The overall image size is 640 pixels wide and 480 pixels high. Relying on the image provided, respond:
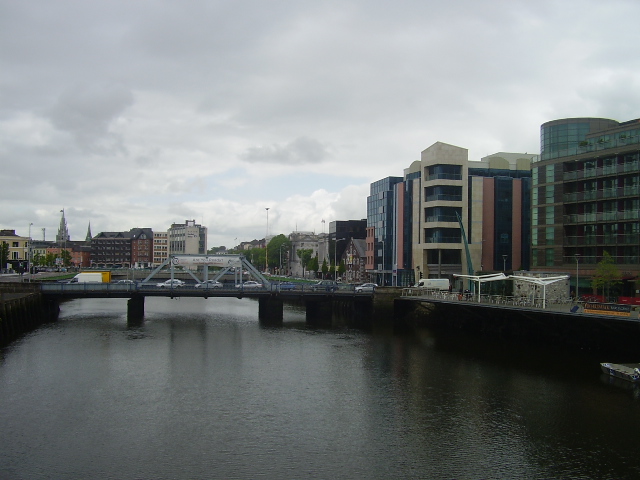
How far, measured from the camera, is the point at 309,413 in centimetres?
3344

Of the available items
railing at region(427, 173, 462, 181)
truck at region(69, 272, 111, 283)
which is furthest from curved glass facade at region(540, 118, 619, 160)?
Answer: truck at region(69, 272, 111, 283)

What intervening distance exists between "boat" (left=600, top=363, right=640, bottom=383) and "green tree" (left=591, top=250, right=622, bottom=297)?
20.8m

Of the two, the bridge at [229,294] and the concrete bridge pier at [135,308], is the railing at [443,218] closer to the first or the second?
the bridge at [229,294]

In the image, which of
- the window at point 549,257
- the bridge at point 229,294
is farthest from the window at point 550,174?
the bridge at point 229,294

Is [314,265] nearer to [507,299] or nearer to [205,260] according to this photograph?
[205,260]

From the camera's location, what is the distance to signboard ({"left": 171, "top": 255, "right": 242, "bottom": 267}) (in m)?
83.1

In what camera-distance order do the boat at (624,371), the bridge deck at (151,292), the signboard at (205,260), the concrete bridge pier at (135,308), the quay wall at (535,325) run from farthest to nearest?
the signboard at (205,260) → the concrete bridge pier at (135,308) → the bridge deck at (151,292) → the quay wall at (535,325) → the boat at (624,371)

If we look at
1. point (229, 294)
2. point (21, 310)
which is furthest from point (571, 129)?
point (21, 310)

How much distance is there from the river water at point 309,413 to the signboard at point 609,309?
4.24 meters

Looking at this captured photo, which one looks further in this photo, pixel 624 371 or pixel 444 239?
pixel 444 239

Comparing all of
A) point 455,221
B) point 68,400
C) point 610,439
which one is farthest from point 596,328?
point 455,221

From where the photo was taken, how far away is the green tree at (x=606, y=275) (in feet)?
201

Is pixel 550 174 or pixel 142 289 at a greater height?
pixel 550 174

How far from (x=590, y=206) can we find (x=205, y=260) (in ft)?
172
